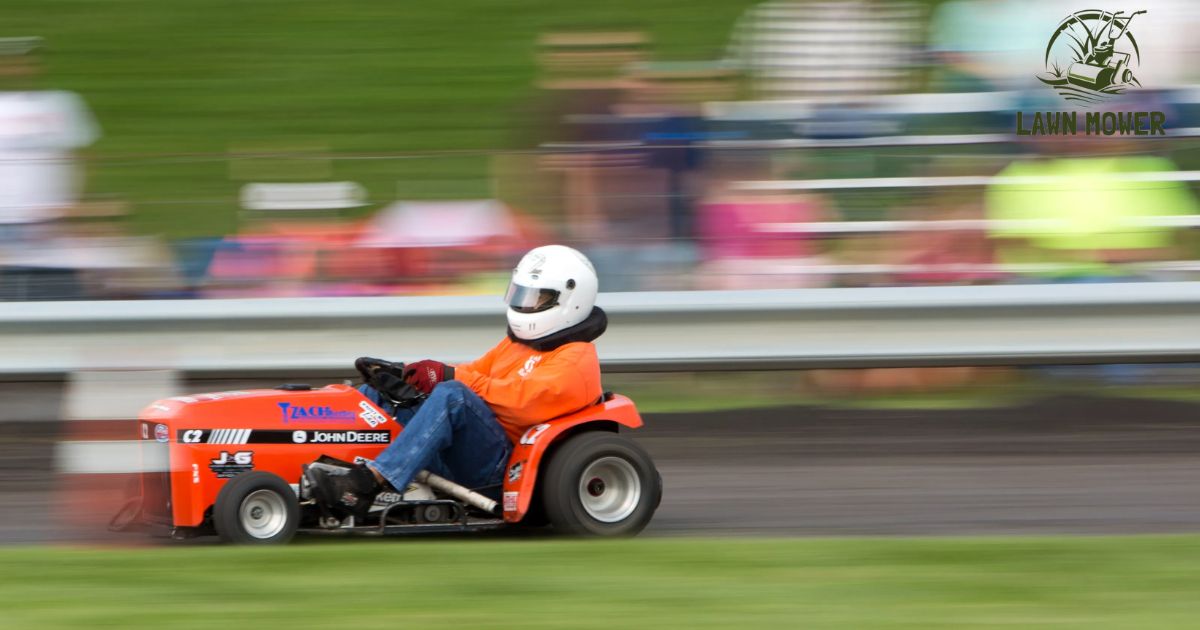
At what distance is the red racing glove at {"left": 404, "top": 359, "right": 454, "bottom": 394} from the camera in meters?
6.12

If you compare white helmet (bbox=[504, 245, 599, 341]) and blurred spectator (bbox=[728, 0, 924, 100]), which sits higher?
blurred spectator (bbox=[728, 0, 924, 100])

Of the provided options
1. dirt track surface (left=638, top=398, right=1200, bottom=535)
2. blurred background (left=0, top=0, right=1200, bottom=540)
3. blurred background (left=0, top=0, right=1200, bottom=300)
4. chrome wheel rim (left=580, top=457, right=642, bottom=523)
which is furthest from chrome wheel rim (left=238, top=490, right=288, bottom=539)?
blurred background (left=0, top=0, right=1200, bottom=300)

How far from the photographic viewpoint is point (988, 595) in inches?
180

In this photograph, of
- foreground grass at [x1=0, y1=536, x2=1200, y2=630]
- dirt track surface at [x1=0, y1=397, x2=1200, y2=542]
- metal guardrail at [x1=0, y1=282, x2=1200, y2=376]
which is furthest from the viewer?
metal guardrail at [x1=0, y1=282, x2=1200, y2=376]

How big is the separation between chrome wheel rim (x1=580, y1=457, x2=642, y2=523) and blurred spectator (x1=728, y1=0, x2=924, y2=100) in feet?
10.7

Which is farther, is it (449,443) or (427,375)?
(427,375)

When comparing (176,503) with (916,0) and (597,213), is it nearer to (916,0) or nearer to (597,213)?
(597,213)

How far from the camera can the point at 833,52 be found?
28.5 ft

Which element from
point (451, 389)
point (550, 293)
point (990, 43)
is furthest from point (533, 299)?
point (990, 43)

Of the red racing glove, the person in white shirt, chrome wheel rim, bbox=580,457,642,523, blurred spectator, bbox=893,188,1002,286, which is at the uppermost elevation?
the person in white shirt

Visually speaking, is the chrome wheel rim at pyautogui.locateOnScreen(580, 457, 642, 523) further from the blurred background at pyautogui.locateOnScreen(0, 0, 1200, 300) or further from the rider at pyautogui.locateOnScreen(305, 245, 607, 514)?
the blurred background at pyautogui.locateOnScreen(0, 0, 1200, 300)

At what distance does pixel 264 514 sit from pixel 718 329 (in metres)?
3.39

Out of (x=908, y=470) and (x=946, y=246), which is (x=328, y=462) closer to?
(x=908, y=470)

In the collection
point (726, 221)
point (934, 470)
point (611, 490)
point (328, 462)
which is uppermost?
point (726, 221)
